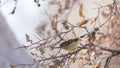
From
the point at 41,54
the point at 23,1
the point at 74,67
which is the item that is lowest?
the point at 74,67

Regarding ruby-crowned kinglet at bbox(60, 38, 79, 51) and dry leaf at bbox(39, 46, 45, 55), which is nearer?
ruby-crowned kinglet at bbox(60, 38, 79, 51)

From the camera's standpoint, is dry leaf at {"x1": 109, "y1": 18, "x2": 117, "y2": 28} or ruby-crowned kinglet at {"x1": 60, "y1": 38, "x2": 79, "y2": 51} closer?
ruby-crowned kinglet at {"x1": 60, "y1": 38, "x2": 79, "y2": 51}

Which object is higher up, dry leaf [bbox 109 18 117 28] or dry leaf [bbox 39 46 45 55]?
dry leaf [bbox 109 18 117 28]

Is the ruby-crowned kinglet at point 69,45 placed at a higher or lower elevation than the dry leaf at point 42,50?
higher

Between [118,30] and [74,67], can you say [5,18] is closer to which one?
[74,67]

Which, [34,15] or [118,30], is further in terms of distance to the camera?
[34,15]

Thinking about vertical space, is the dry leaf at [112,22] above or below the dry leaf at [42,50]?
above

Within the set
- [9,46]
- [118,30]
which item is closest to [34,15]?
[9,46]

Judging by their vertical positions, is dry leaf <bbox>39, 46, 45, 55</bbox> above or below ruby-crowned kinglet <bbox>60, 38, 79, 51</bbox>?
below

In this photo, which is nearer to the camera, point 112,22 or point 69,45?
point 69,45

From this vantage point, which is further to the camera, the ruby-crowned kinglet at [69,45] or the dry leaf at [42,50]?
the dry leaf at [42,50]

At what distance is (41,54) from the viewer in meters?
1.34

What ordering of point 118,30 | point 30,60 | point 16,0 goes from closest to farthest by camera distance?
point 118,30, point 30,60, point 16,0

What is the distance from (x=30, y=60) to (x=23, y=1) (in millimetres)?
356
